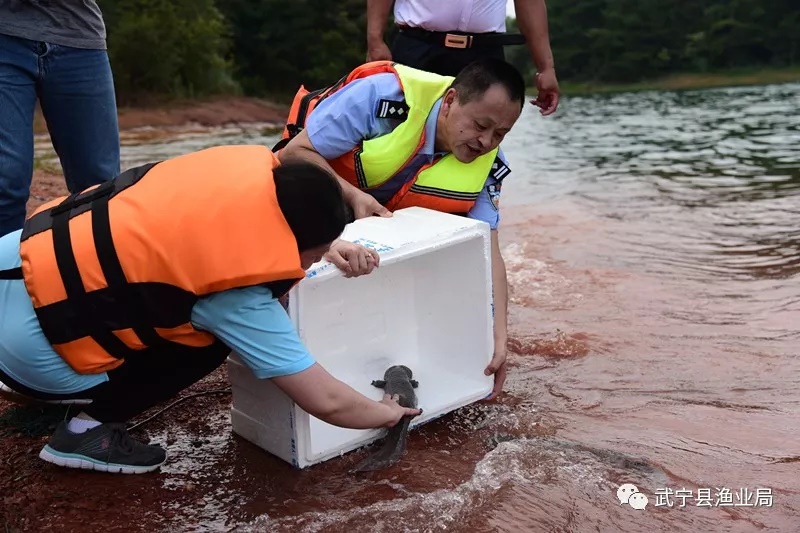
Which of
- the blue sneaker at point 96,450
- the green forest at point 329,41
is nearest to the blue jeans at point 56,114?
the blue sneaker at point 96,450

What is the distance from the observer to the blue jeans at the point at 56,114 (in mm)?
2660

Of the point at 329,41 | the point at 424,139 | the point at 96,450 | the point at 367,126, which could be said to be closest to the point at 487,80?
the point at 424,139

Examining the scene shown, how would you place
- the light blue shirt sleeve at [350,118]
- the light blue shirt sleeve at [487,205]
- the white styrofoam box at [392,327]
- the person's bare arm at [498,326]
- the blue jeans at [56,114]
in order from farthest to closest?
1. the light blue shirt sleeve at [487,205]
2. the light blue shirt sleeve at [350,118]
3. the person's bare arm at [498,326]
4. the blue jeans at [56,114]
5. the white styrofoam box at [392,327]

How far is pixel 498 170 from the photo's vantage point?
10.5 feet

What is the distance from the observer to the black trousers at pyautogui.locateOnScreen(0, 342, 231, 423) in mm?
2305

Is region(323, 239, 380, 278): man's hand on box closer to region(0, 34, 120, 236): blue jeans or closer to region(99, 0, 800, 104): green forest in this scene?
region(0, 34, 120, 236): blue jeans

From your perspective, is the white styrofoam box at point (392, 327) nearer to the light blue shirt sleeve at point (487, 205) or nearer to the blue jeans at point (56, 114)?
the light blue shirt sleeve at point (487, 205)

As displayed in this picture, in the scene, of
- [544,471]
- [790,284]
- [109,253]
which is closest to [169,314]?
[109,253]

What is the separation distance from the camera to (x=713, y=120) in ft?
59.3

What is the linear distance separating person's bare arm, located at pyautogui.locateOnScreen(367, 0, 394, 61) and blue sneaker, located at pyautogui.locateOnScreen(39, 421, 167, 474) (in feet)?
6.97

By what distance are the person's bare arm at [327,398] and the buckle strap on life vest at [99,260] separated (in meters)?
0.36

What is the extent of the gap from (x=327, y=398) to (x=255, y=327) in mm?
257

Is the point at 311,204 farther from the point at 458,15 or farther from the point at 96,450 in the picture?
the point at 458,15

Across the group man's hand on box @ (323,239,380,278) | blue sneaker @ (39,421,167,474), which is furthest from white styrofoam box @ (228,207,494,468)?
blue sneaker @ (39,421,167,474)
